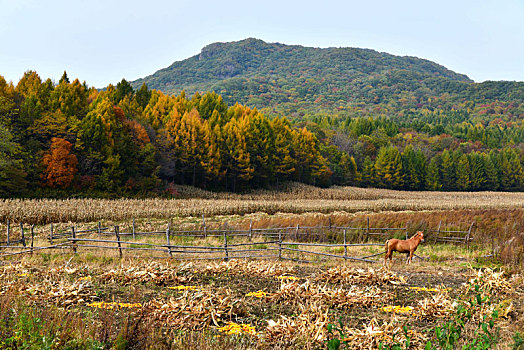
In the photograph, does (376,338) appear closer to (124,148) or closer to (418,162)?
(124,148)

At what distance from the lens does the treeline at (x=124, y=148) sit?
35656 millimetres

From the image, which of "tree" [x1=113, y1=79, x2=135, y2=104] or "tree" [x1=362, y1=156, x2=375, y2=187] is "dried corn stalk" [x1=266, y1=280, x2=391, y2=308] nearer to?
"tree" [x1=113, y1=79, x2=135, y2=104]

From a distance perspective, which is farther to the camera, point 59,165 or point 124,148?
point 124,148

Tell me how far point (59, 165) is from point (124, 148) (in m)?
7.87

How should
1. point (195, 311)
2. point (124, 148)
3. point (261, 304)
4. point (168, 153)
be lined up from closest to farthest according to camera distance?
point (195, 311)
point (261, 304)
point (124, 148)
point (168, 153)

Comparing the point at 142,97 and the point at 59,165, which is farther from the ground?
the point at 142,97

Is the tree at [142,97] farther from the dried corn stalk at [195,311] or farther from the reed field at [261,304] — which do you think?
the dried corn stalk at [195,311]

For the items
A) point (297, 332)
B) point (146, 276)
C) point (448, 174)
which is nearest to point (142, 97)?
point (146, 276)

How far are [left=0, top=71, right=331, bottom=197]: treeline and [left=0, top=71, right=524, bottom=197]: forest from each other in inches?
4.7

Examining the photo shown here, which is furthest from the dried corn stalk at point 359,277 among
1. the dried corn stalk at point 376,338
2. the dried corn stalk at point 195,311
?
the dried corn stalk at point 376,338

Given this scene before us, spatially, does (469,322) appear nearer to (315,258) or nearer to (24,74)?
(315,258)

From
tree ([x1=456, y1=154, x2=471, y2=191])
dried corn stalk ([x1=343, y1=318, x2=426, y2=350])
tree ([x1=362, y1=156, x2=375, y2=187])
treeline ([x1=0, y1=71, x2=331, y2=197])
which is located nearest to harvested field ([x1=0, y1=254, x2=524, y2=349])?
dried corn stalk ([x1=343, y1=318, x2=426, y2=350])

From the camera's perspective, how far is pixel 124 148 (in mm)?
42125

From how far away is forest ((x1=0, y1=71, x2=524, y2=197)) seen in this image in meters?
36.3
